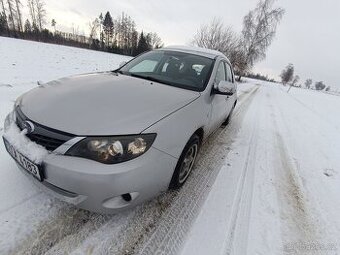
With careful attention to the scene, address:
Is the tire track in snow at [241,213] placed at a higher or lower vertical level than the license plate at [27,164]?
lower

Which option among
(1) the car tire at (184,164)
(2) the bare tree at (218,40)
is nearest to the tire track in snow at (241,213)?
(1) the car tire at (184,164)

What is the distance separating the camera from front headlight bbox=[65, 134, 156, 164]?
66.4 inches

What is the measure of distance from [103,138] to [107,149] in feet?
0.29

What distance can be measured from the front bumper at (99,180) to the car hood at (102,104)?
241mm

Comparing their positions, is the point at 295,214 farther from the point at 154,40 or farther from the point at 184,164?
the point at 154,40

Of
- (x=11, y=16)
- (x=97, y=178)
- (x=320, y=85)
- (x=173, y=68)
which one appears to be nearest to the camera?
(x=97, y=178)

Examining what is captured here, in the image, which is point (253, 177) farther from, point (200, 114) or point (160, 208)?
point (160, 208)

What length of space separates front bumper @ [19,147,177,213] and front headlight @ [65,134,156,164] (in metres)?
0.04

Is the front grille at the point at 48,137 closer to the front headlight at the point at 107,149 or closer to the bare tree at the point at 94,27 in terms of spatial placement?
the front headlight at the point at 107,149

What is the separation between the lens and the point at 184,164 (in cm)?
262

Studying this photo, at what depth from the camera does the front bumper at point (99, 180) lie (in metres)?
1.64

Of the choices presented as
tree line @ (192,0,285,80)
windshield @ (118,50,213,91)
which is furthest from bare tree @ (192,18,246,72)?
windshield @ (118,50,213,91)

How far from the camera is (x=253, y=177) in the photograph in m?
3.27

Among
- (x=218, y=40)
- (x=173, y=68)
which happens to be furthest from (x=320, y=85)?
(x=173, y=68)
